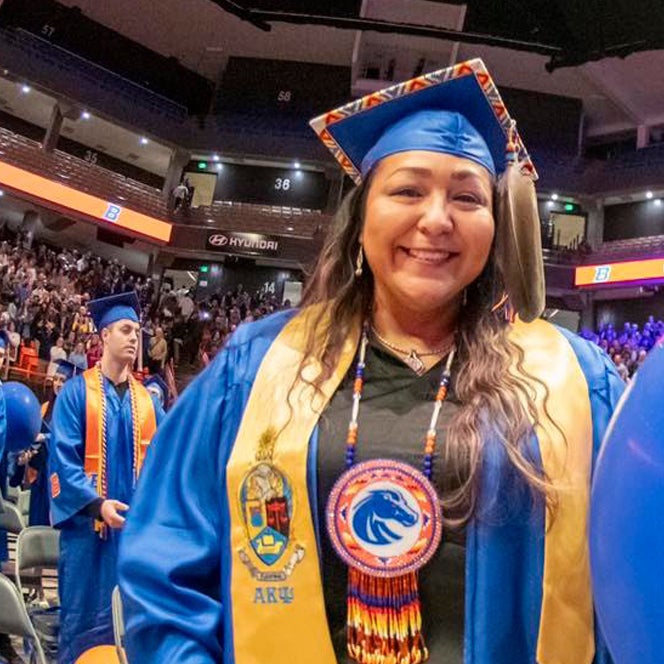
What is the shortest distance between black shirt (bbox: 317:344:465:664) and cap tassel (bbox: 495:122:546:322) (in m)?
0.18

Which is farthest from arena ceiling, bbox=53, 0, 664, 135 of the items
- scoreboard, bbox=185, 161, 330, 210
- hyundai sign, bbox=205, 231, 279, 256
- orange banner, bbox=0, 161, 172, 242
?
orange banner, bbox=0, 161, 172, 242

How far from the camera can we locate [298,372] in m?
1.23

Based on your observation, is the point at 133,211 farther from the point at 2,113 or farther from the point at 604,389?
the point at 604,389

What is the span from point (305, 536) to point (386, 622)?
155 mm

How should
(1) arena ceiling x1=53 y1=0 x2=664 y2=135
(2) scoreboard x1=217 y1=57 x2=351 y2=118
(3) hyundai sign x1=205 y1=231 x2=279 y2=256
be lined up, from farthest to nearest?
(2) scoreboard x1=217 y1=57 x2=351 y2=118 → (3) hyundai sign x1=205 y1=231 x2=279 y2=256 → (1) arena ceiling x1=53 y1=0 x2=664 y2=135

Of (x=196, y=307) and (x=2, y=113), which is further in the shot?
(x=2, y=113)

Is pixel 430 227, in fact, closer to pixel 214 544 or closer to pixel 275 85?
pixel 214 544

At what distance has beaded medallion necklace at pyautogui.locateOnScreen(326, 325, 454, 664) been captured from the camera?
108 cm

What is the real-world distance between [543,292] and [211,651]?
0.68 meters

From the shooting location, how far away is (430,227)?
45.8 inches

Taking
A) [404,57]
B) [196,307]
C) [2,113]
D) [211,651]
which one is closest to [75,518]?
[211,651]

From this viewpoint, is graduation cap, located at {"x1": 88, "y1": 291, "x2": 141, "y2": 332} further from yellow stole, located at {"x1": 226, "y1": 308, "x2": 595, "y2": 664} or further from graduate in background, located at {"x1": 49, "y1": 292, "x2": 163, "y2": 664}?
yellow stole, located at {"x1": 226, "y1": 308, "x2": 595, "y2": 664}

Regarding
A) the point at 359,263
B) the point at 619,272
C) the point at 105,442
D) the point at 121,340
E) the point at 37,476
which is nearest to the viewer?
the point at 359,263

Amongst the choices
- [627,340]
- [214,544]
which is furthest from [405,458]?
[627,340]
